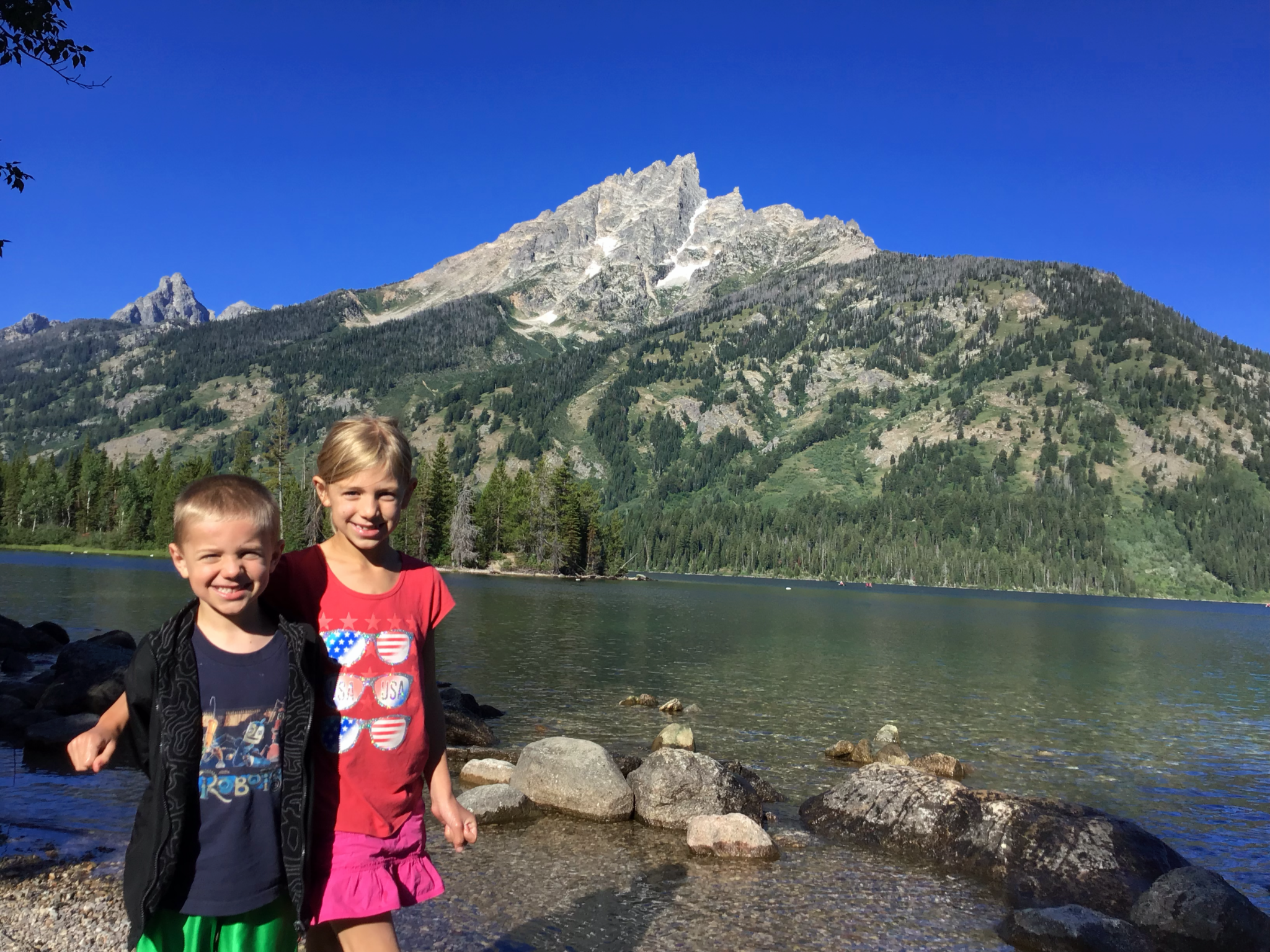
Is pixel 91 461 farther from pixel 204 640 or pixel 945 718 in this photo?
pixel 204 640

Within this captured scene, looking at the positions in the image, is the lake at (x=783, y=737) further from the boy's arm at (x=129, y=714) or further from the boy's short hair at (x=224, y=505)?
the boy's short hair at (x=224, y=505)

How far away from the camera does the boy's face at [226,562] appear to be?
4.04 meters

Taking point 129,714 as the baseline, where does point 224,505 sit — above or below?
above

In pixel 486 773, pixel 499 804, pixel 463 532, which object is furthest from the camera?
pixel 463 532

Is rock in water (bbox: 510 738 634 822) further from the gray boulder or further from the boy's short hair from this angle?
the boy's short hair

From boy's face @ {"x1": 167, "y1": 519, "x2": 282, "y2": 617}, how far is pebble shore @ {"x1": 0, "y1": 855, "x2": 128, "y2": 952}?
5.32m

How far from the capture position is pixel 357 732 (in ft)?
14.0

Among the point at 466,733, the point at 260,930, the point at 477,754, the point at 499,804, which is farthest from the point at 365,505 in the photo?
the point at 466,733

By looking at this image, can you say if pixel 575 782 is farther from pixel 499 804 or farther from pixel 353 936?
pixel 353 936

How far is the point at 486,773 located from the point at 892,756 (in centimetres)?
1066

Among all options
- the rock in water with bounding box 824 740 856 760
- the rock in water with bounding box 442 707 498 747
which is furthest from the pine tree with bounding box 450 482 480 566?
the rock in water with bounding box 824 740 856 760

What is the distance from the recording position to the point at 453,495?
12650 cm

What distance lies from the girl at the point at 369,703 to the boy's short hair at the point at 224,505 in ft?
0.87

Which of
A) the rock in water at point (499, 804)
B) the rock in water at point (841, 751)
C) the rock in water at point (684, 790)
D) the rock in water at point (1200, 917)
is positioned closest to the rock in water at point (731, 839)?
the rock in water at point (684, 790)
